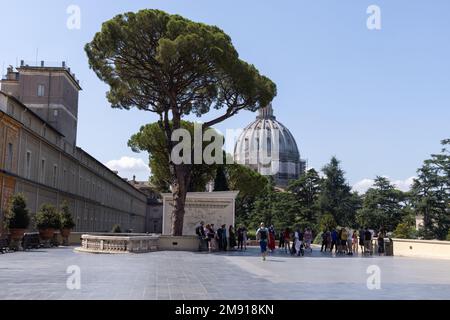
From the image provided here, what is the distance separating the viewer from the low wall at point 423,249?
24581 mm

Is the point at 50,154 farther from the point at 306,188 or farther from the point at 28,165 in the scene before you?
the point at 306,188

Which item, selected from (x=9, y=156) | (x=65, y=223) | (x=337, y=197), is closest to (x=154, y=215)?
Answer: (x=337, y=197)

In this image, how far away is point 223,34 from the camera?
28938 mm

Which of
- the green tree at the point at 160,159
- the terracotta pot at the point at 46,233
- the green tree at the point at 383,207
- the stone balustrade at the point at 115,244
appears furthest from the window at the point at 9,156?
the green tree at the point at 383,207

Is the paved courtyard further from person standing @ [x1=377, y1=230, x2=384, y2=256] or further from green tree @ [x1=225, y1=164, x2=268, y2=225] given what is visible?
green tree @ [x1=225, y1=164, x2=268, y2=225]

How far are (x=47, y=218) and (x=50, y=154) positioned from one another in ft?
45.5

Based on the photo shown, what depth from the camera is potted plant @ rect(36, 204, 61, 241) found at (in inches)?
1134

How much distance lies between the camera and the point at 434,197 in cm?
4719

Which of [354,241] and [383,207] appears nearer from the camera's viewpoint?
[354,241]

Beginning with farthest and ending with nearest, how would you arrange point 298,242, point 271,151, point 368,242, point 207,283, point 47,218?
point 271,151 → point 47,218 → point 368,242 → point 298,242 → point 207,283

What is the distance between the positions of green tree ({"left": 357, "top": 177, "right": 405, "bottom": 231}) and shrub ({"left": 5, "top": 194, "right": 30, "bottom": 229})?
3979 cm

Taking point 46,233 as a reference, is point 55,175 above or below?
above

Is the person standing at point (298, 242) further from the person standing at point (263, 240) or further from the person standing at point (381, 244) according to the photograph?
the person standing at point (381, 244)
